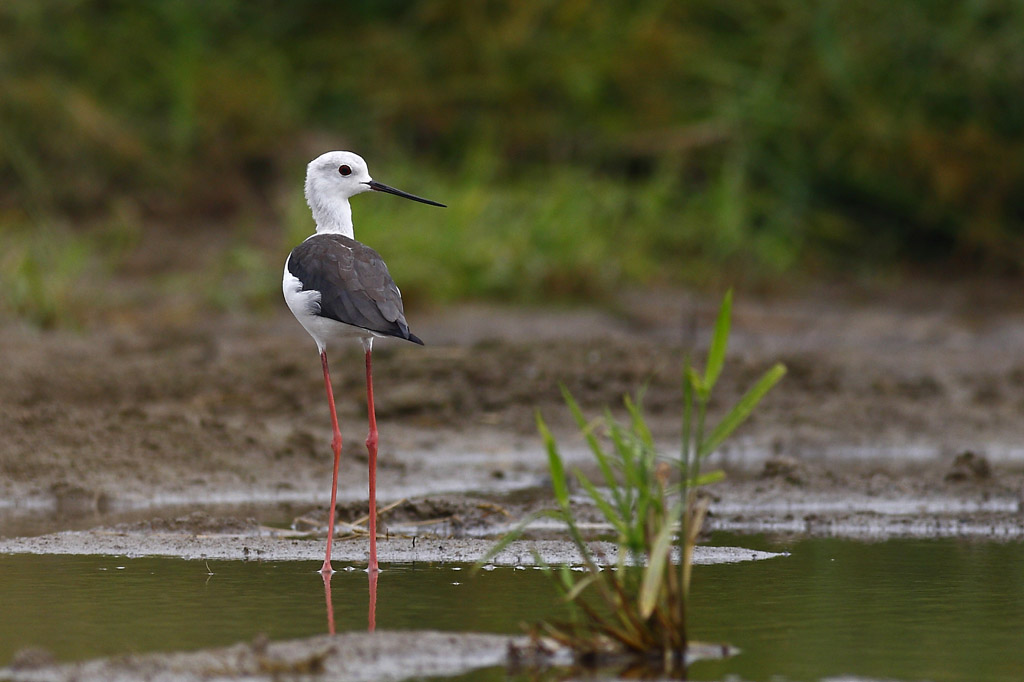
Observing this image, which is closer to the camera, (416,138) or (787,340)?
(787,340)

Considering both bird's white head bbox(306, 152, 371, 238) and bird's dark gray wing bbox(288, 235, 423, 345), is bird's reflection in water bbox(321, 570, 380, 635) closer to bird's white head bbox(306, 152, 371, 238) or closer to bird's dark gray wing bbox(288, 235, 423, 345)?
bird's dark gray wing bbox(288, 235, 423, 345)

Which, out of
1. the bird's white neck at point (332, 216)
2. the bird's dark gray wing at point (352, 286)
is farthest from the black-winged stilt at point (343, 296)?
the bird's white neck at point (332, 216)

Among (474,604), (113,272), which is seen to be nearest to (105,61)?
(113,272)

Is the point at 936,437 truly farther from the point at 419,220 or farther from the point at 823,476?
the point at 419,220

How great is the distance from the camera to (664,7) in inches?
588

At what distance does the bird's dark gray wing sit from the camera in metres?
5.57

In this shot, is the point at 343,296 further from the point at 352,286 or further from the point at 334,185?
the point at 334,185

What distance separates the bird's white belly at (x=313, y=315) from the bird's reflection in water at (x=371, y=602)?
921 millimetres

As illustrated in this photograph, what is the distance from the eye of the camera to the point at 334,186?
20.4ft

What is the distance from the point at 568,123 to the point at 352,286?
9.03m

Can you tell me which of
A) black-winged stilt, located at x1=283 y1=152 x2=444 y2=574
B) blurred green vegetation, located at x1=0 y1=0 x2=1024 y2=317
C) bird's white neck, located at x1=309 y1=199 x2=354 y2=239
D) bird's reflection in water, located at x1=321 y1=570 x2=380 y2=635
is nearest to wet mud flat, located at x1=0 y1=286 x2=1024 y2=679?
bird's reflection in water, located at x1=321 y1=570 x2=380 y2=635

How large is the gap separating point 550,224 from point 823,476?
18.1 feet

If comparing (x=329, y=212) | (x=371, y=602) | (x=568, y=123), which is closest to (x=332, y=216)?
(x=329, y=212)

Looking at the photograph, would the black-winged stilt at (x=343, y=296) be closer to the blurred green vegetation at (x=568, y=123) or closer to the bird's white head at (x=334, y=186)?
the bird's white head at (x=334, y=186)
